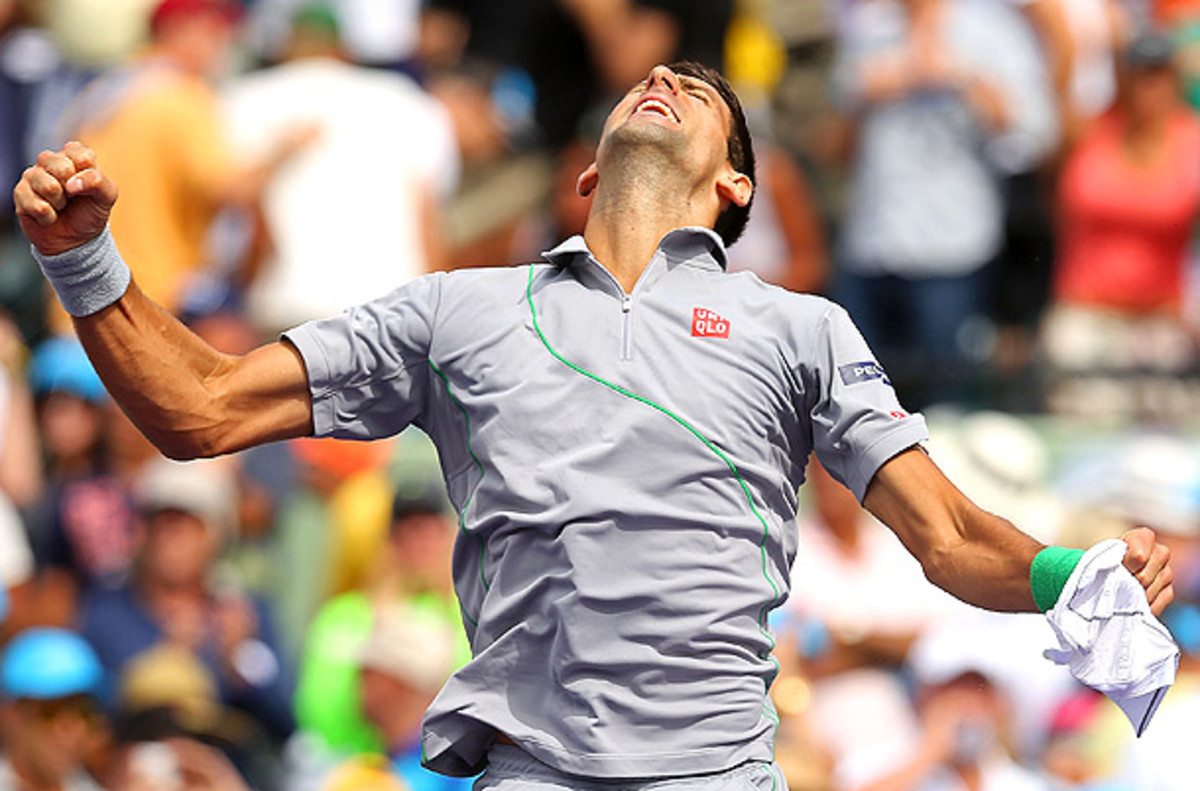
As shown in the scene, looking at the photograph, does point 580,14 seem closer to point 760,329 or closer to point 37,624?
point 37,624

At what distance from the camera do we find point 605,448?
149 inches

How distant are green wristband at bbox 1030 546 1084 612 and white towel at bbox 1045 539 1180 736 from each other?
1.0 inches

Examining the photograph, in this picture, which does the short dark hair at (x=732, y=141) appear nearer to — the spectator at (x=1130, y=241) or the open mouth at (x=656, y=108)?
the open mouth at (x=656, y=108)

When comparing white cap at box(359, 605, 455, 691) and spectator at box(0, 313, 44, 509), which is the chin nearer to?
white cap at box(359, 605, 455, 691)

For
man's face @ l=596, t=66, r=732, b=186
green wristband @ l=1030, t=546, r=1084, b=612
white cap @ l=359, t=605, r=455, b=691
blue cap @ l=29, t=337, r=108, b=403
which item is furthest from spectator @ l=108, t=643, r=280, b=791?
green wristband @ l=1030, t=546, r=1084, b=612

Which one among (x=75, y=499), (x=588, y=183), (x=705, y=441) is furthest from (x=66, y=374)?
(x=705, y=441)

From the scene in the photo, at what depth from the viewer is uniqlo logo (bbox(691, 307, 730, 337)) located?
394 cm

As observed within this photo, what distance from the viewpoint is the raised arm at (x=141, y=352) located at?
12.0 feet

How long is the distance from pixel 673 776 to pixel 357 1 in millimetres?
6765

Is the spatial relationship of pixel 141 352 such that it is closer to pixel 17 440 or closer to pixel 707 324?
pixel 707 324

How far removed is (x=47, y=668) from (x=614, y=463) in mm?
4244

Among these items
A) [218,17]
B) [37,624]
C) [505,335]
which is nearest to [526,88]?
[218,17]

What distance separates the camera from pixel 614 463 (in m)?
3.80

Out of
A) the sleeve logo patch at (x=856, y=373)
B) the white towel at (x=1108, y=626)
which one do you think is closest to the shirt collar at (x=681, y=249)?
the sleeve logo patch at (x=856, y=373)
